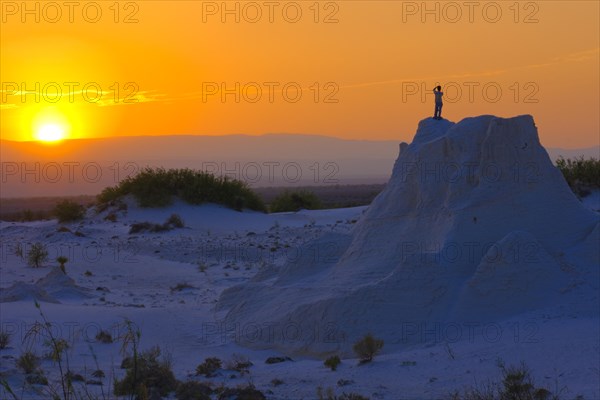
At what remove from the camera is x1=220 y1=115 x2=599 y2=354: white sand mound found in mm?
9898

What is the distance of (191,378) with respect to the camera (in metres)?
8.38

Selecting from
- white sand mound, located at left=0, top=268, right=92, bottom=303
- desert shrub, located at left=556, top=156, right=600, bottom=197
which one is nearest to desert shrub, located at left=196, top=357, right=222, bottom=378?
white sand mound, located at left=0, top=268, right=92, bottom=303

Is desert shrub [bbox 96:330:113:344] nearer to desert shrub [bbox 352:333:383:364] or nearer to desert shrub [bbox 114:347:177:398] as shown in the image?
desert shrub [bbox 114:347:177:398]

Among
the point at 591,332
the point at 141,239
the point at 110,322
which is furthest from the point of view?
the point at 141,239

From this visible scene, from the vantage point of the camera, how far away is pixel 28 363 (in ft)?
26.9

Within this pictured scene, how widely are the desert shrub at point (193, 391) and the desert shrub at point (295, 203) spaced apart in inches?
1217

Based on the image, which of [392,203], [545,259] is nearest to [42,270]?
[392,203]

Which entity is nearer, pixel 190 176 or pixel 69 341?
pixel 69 341

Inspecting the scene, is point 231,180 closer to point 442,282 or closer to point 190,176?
point 190,176

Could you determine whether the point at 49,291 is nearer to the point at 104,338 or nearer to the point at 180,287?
the point at 180,287

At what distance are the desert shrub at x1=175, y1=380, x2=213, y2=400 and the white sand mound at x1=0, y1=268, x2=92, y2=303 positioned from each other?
Answer: 623 centimetres

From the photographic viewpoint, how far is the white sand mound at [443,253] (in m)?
9.90

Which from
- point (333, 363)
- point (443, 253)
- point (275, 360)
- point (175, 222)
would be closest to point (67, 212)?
point (175, 222)

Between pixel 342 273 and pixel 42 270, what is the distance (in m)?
9.93
